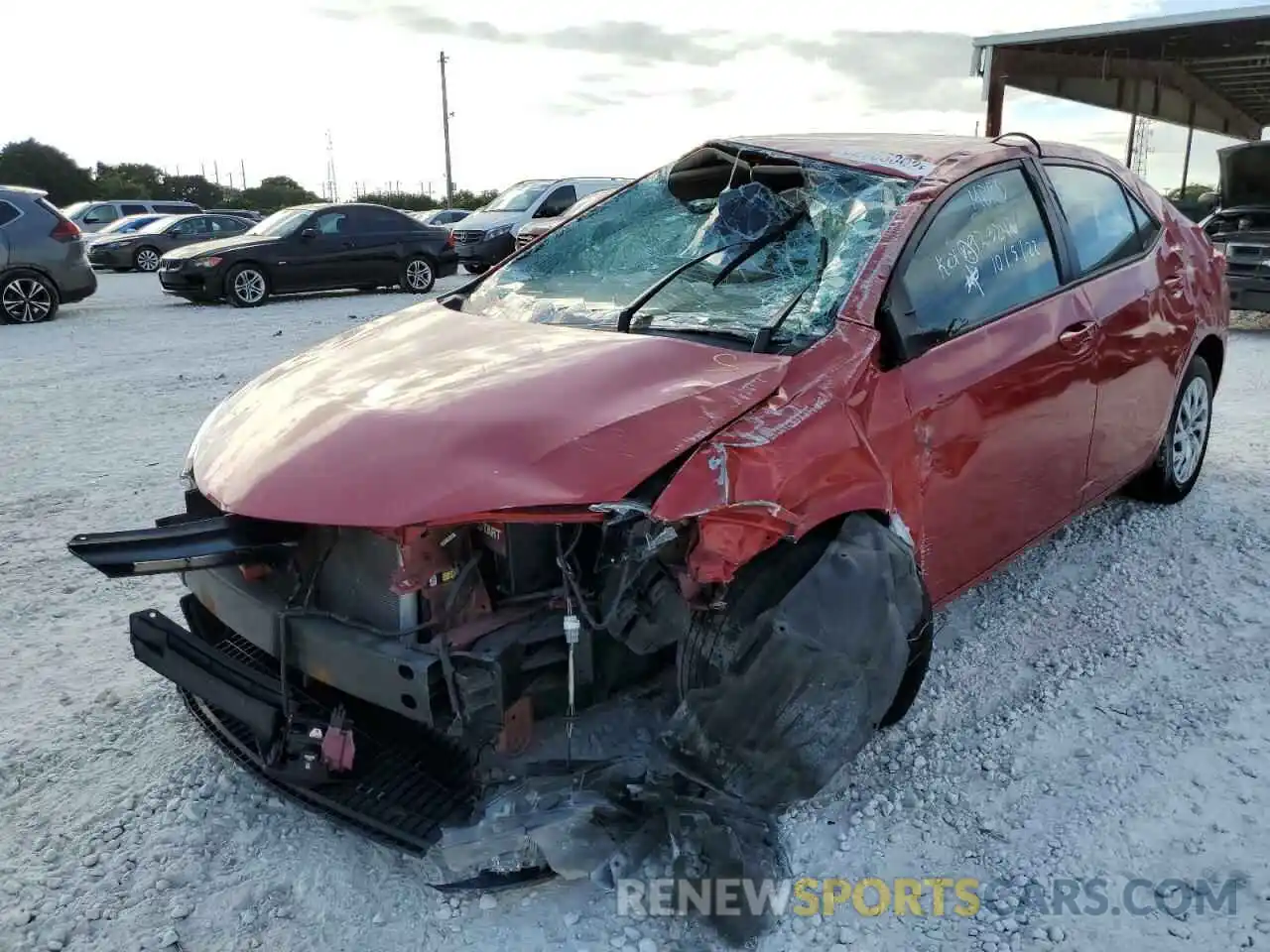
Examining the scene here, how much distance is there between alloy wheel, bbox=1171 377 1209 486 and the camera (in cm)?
440

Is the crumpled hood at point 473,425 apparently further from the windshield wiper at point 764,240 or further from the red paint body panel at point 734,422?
the windshield wiper at point 764,240

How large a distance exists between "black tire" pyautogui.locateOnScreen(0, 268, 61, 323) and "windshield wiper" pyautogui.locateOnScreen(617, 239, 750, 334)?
1155cm

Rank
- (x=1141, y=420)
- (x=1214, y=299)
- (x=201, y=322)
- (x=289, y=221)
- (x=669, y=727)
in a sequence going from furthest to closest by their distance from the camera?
(x=289, y=221), (x=201, y=322), (x=1214, y=299), (x=1141, y=420), (x=669, y=727)

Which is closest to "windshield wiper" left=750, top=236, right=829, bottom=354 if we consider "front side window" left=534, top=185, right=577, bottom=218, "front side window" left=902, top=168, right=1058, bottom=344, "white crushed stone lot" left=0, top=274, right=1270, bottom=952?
"front side window" left=902, top=168, right=1058, bottom=344

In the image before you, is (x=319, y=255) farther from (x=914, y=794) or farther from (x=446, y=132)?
(x=446, y=132)

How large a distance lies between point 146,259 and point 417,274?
9.10 meters

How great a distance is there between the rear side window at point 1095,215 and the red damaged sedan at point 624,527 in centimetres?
53

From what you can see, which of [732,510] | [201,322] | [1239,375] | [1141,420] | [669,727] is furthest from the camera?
[201,322]

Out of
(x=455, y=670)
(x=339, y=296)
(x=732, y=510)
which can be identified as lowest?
(x=339, y=296)

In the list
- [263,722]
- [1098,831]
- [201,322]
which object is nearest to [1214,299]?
[1098,831]

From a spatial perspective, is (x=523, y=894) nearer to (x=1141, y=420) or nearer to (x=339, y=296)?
(x=1141, y=420)

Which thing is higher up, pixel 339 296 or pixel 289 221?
pixel 289 221

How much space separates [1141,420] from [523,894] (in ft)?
9.87

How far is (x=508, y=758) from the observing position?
8.01 ft
